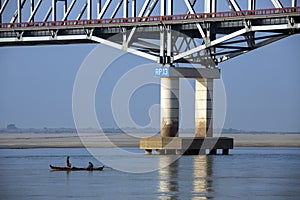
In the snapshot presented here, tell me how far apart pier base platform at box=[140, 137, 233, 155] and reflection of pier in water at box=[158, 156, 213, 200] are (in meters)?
1.88

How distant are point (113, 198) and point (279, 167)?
35605 mm

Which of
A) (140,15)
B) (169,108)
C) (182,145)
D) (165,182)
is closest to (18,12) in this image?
(140,15)

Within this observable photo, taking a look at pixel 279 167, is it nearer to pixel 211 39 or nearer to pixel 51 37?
pixel 211 39

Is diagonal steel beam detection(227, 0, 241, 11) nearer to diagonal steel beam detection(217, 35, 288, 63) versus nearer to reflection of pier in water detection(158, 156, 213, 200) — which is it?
diagonal steel beam detection(217, 35, 288, 63)

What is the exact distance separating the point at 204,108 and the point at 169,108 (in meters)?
4.92

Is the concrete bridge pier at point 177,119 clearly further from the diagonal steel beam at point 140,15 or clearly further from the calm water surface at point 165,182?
the calm water surface at point 165,182

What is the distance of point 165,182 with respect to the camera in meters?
90.6

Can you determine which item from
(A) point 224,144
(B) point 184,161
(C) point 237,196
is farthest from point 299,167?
(C) point 237,196

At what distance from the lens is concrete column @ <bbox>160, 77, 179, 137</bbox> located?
126m

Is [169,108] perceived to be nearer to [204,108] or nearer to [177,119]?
[177,119]

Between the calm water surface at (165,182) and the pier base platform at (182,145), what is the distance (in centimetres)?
673

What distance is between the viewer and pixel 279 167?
111562 millimetres

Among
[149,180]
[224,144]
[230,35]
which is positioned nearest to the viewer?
[149,180]

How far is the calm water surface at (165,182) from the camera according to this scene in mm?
80312
